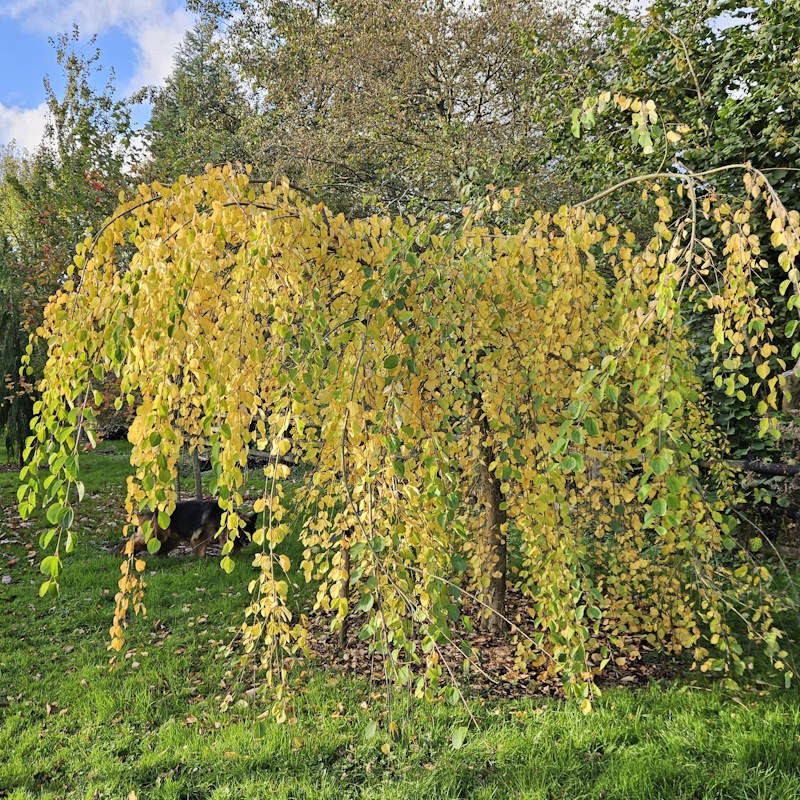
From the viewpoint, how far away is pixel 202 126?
9.72 metres

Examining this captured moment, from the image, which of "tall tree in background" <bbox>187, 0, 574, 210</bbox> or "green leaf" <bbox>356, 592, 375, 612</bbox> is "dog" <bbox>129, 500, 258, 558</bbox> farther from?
"green leaf" <bbox>356, 592, 375, 612</bbox>

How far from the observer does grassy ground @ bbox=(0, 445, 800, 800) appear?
88.4 inches

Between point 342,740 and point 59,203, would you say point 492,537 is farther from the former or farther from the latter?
point 59,203

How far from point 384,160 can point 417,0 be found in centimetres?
→ 195

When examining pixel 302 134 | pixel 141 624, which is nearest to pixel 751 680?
pixel 141 624

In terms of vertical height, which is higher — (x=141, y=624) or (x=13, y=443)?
(x=13, y=443)

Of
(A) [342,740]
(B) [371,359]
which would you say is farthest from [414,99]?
(A) [342,740]

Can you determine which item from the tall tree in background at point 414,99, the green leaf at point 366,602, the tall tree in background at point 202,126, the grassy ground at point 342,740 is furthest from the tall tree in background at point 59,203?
the green leaf at point 366,602

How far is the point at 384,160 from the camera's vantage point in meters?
7.28

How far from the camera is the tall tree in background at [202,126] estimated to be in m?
9.15

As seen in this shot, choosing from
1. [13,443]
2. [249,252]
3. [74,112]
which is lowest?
[13,443]

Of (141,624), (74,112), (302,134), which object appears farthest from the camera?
(74,112)

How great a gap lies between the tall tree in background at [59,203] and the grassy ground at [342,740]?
464 centimetres

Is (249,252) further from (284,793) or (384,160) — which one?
(384,160)
